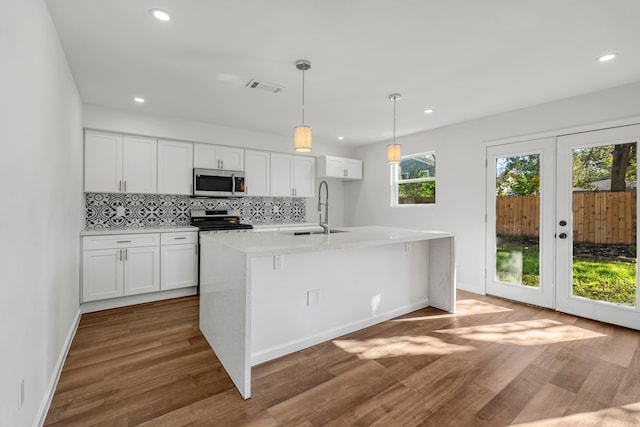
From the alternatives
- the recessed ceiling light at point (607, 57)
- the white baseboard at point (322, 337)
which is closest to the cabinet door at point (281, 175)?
the white baseboard at point (322, 337)

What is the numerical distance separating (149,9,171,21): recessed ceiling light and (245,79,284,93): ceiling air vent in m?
1.05

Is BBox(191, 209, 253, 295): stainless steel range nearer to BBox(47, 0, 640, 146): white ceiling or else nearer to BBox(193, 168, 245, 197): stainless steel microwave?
BBox(193, 168, 245, 197): stainless steel microwave

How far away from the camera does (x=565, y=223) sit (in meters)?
3.49

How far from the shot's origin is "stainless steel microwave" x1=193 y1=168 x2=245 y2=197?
4.42m

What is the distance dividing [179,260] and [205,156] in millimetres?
1563

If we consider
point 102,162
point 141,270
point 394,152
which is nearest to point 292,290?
point 394,152

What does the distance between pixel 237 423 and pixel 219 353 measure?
0.77 metres

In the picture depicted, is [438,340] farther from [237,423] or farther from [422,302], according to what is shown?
[237,423]

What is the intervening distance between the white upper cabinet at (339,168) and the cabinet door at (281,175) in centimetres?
59

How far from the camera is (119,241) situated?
3.67 m

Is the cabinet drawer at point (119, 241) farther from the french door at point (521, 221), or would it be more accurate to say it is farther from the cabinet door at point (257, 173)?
the french door at point (521, 221)

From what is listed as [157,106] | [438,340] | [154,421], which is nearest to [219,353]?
[154,421]

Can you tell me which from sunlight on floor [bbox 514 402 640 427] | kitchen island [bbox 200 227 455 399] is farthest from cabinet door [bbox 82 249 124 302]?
sunlight on floor [bbox 514 402 640 427]

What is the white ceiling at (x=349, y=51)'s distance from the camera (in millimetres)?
1973
